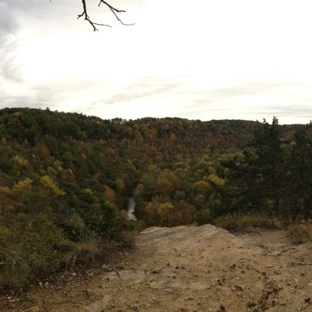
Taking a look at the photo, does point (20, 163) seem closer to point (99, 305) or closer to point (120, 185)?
point (120, 185)

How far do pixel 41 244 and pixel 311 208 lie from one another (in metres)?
22.0

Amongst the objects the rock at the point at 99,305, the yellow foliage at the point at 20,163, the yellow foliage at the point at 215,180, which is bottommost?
the yellow foliage at the point at 215,180

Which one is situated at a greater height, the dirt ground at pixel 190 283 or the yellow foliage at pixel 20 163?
the yellow foliage at pixel 20 163

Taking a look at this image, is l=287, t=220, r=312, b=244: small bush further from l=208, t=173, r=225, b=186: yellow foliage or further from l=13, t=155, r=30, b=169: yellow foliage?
l=13, t=155, r=30, b=169: yellow foliage

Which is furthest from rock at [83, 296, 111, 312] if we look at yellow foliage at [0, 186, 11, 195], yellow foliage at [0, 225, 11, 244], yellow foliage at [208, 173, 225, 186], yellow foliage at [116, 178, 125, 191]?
yellow foliage at [116, 178, 125, 191]

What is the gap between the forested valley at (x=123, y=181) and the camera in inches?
269

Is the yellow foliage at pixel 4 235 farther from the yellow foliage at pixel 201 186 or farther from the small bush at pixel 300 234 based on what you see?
the yellow foliage at pixel 201 186

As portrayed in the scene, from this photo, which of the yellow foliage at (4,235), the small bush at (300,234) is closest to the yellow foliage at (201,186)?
the small bush at (300,234)

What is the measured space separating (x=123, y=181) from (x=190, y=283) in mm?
81244

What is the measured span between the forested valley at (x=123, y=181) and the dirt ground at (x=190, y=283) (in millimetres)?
465

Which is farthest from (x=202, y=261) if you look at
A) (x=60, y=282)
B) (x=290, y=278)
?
(x=60, y=282)

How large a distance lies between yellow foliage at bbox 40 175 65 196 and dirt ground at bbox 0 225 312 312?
52.2 m

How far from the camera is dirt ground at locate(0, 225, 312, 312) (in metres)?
5.32

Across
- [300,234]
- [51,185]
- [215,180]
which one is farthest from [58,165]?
[300,234]
